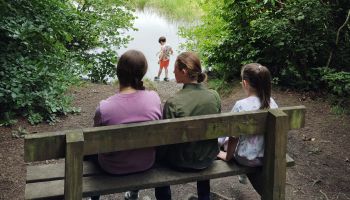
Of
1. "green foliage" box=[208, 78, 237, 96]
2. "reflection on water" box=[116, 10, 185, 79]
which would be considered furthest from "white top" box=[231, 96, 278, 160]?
"reflection on water" box=[116, 10, 185, 79]

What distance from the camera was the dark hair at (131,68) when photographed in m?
2.90

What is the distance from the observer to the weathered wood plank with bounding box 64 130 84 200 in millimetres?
2479

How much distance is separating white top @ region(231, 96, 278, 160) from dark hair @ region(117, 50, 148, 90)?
827 mm

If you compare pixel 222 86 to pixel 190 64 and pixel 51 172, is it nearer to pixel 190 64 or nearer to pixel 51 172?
pixel 190 64

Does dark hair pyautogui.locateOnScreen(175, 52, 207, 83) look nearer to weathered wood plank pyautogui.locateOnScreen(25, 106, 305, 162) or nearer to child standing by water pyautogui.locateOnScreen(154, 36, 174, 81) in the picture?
weathered wood plank pyautogui.locateOnScreen(25, 106, 305, 162)

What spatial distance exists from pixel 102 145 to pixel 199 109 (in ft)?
2.64

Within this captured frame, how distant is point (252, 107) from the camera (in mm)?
3277

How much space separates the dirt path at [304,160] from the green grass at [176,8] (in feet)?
44.8

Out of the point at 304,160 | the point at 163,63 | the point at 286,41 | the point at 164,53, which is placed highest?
the point at 286,41

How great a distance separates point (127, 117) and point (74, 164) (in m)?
0.50

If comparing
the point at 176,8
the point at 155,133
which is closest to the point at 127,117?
the point at 155,133

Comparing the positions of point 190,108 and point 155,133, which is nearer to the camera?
point 155,133

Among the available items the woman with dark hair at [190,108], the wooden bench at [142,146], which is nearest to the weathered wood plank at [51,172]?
the wooden bench at [142,146]

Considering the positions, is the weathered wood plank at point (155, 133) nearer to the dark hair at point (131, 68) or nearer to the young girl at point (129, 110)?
the young girl at point (129, 110)
